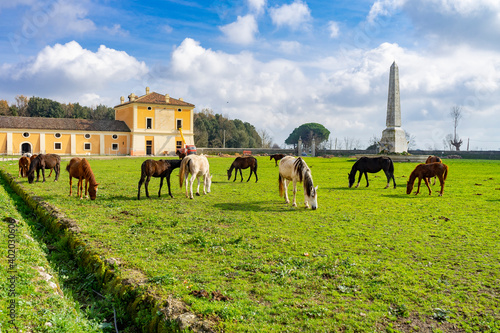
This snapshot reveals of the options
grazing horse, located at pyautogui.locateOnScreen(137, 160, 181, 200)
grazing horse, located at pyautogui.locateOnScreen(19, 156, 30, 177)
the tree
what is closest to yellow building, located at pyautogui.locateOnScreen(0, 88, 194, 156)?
grazing horse, located at pyautogui.locateOnScreen(19, 156, 30, 177)

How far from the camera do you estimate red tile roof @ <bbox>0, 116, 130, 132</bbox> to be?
56969 millimetres

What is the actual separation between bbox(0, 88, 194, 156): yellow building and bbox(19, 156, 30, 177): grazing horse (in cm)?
4144

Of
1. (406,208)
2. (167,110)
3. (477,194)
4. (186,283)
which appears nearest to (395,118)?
(477,194)

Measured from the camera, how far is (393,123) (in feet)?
118

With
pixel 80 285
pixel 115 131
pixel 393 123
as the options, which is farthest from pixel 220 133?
pixel 80 285

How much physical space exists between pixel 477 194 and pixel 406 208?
A: 5.07 m

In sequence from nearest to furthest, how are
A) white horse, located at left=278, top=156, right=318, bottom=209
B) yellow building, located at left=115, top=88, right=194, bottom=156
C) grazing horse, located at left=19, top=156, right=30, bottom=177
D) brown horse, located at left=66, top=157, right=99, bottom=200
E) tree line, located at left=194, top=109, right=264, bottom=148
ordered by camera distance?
white horse, located at left=278, top=156, right=318, bottom=209, brown horse, located at left=66, top=157, right=99, bottom=200, grazing horse, located at left=19, top=156, right=30, bottom=177, yellow building, located at left=115, top=88, right=194, bottom=156, tree line, located at left=194, top=109, right=264, bottom=148

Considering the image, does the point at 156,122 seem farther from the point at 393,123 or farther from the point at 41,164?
the point at 41,164

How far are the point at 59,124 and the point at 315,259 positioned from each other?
6337cm

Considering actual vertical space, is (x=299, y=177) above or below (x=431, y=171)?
below

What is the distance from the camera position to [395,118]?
117ft

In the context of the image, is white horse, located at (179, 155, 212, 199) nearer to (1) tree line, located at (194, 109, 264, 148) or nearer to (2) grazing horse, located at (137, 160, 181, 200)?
(2) grazing horse, located at (137, 160, 181, 200)

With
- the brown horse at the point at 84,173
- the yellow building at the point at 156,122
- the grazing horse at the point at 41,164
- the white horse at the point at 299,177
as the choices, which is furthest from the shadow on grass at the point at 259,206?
the yellow building at the point at 156,122

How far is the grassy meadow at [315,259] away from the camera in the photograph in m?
4.18
